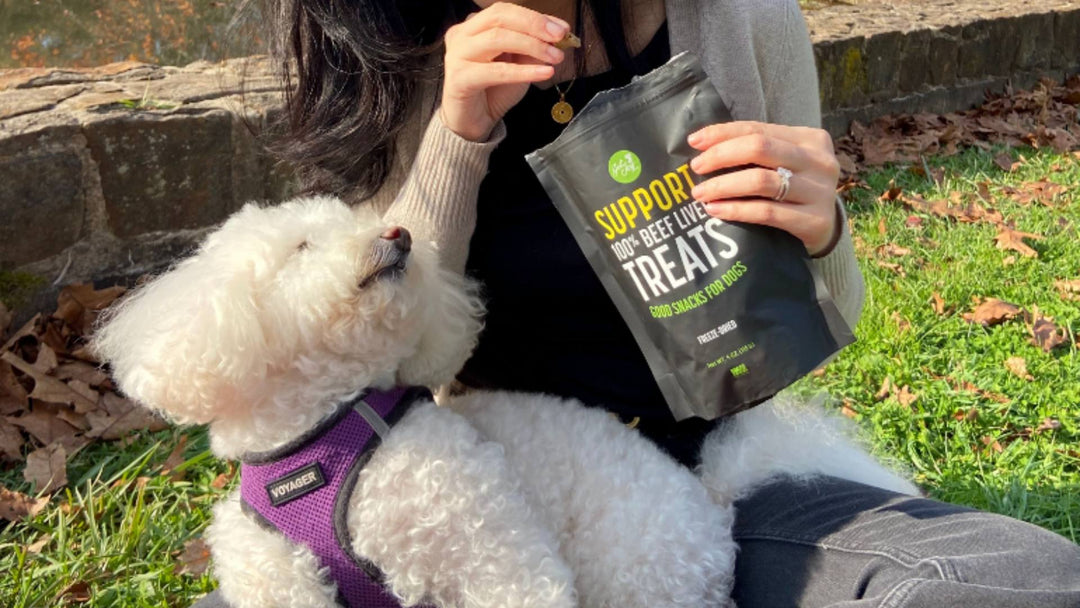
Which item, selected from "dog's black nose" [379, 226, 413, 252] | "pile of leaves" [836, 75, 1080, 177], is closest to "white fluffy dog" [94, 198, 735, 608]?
"dog's black nose" [379, 226, 413, 252]

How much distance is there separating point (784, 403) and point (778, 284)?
1.74ft

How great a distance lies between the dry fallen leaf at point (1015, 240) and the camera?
9.95 feet

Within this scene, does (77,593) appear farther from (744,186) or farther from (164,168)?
(744,186)

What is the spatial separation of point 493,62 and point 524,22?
88 mm

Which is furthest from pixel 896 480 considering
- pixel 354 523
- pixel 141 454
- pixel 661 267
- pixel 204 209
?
pixel 204 209

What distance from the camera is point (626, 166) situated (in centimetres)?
123

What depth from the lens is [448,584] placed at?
124cm

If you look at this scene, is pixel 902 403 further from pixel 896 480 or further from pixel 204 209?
pixel 204 209

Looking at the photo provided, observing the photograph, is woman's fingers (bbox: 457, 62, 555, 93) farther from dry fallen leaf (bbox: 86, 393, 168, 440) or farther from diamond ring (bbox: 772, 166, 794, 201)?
dry fallen leaf (bbox: 86, 393, 168, 440)

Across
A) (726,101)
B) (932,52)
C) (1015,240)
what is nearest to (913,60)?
(932,52)

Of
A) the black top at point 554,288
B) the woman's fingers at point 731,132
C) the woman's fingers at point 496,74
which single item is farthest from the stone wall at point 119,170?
the woman's fingers at point 731,132

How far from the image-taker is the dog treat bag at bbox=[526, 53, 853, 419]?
48.3 inches

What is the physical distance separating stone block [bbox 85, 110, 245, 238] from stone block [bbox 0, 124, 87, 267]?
0.06m

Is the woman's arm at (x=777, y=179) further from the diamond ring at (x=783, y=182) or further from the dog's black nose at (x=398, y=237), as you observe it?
the dog's black nose at (x=398, y=237)
